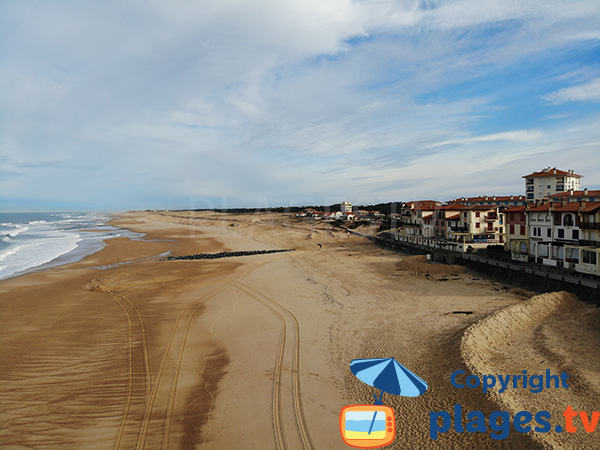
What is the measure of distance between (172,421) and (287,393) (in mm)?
3331

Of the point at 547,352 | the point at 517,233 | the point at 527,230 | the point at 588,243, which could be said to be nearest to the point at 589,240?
the point at 588,243

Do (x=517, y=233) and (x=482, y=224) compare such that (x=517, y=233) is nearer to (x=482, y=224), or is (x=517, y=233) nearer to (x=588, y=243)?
(x=588, y=243)

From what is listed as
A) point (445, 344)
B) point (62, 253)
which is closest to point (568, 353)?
point (445, 344)

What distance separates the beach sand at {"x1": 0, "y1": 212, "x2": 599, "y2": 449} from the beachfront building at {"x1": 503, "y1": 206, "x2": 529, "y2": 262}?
7101 mm

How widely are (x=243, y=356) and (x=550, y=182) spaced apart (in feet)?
230

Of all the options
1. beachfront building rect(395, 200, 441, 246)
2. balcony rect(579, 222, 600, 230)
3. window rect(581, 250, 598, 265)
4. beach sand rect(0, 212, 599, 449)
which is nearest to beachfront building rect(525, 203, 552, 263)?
balcony rect(579, 222, 600, 230)

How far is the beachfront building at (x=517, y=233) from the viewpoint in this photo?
27.6 m

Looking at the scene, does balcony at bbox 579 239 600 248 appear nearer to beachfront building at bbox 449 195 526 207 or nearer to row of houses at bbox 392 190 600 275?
row of houses at bbox 392 190 600 275

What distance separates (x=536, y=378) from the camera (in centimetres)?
Answer: 1041

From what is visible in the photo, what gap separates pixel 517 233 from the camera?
28.9m

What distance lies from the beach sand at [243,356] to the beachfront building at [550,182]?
166 feet

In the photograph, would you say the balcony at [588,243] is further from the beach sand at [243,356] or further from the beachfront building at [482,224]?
the beachfront building at [482,224]

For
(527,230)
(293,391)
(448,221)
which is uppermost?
(448,221)

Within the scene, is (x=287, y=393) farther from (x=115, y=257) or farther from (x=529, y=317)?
(x=115, y=257)
